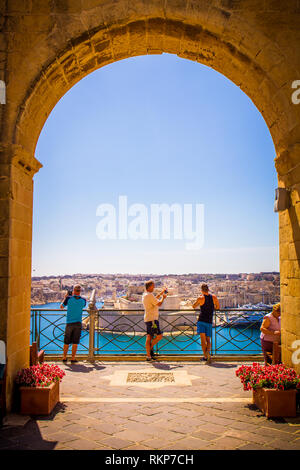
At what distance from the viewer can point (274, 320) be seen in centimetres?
562

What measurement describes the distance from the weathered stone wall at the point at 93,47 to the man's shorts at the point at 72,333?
2.07 metres

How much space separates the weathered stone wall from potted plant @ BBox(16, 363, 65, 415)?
0.19 meters

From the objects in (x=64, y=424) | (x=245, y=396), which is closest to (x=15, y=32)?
(x=64, y=424)

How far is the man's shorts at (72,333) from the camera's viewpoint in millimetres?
7035

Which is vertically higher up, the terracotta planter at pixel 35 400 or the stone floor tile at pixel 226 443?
the terracotta planter at pixel 35 400

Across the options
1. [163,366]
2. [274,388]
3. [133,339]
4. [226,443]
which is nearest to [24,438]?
[226,443]

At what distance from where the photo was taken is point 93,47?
5141 mm

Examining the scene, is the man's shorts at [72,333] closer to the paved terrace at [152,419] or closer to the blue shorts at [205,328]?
the paved terrace at [152,419]

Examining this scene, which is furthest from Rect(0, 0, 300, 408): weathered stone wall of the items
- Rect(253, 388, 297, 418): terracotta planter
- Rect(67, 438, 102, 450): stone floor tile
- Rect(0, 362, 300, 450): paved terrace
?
Rect(67, 438, 102, 450): stone floor tile

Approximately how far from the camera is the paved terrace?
11.4 ft

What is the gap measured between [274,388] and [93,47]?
520 cm

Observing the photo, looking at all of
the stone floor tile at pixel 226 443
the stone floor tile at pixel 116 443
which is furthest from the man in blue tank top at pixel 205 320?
the stone floor tile at pixel 116 443

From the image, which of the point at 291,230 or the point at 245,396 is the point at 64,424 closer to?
the point at 245,396

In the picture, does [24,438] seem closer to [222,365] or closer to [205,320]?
[222,365]
